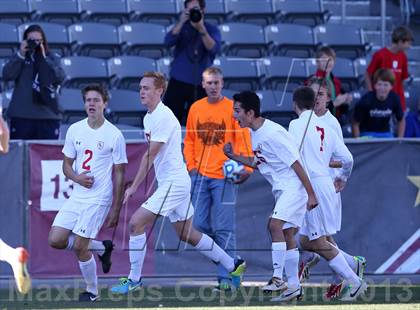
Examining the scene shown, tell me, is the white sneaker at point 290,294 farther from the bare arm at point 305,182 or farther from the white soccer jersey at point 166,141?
the white soccer jersey at point 166,141

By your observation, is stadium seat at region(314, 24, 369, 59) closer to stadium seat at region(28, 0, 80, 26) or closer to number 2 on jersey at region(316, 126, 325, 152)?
stadium seat at region(28, 0, 80, 26)

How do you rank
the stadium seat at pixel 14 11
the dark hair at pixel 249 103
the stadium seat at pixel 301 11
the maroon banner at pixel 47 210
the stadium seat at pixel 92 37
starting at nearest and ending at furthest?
the dark hair at pixel 249 103 < the maroon banner at pixel 47 210 < the stadium seat at pixel 92 37 < the stadium seat at pixel 14 11 < the stadium seat at pixel 301 11

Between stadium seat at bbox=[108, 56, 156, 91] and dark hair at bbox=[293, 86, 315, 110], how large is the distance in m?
4.64

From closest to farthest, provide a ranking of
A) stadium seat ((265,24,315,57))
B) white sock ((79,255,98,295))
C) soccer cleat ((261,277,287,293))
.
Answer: soccer cleat ((261,277,287,293)) < white sock ((79,255,98,295)) < stadium seat ((265,24,315,57))

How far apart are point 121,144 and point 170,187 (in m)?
0.57

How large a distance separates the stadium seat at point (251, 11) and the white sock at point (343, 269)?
6.52 meters

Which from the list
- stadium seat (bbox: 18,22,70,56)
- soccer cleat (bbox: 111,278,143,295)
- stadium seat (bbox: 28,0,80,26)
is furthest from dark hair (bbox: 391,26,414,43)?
soccer cleat (bbox: 111,278,143,295)

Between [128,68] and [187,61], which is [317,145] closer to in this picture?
[187,61]

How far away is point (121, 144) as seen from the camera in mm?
9930

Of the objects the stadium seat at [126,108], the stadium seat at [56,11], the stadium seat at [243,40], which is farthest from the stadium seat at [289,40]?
the stadium seat at [56,11]

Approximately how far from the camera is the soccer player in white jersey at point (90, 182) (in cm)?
980

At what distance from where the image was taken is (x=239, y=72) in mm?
14406

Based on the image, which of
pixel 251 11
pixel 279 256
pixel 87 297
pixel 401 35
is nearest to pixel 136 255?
pixel 87 297

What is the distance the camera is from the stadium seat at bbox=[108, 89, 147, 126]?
13.7 meters
